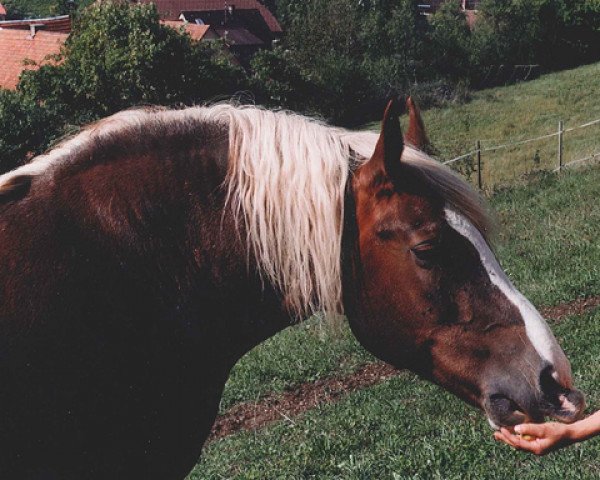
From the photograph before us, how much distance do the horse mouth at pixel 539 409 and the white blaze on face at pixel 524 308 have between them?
48 mm

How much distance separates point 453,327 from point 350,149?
626 millimetres

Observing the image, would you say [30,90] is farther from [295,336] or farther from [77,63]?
[295,336]

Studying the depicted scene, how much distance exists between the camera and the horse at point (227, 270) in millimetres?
2201

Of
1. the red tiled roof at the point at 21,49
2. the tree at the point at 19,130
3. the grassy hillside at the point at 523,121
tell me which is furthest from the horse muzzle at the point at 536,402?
the red tiled roof at the point at 21,49

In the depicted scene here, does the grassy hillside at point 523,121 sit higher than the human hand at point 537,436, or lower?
lower

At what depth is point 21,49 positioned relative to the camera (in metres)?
30.1

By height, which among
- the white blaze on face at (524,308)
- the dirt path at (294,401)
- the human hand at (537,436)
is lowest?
the dirt path at (294,401)

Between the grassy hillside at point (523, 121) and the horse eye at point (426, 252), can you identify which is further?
the grassy hillside at point (523, 121)

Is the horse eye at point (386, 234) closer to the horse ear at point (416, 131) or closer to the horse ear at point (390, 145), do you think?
the horse ear at point (390, 145)

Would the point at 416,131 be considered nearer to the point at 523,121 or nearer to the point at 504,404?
the point at 504,404

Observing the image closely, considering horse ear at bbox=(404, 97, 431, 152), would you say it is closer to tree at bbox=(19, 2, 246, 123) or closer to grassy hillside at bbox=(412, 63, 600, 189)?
grassy hillside at bbox=(412, 63, 600, 189)

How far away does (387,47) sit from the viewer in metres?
45.8

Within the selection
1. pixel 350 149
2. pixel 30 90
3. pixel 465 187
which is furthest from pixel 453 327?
pixel 30 90

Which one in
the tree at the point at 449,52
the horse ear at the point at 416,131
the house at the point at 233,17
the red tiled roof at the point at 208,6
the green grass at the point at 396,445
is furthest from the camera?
the red tiled roof at the point at 208,6
